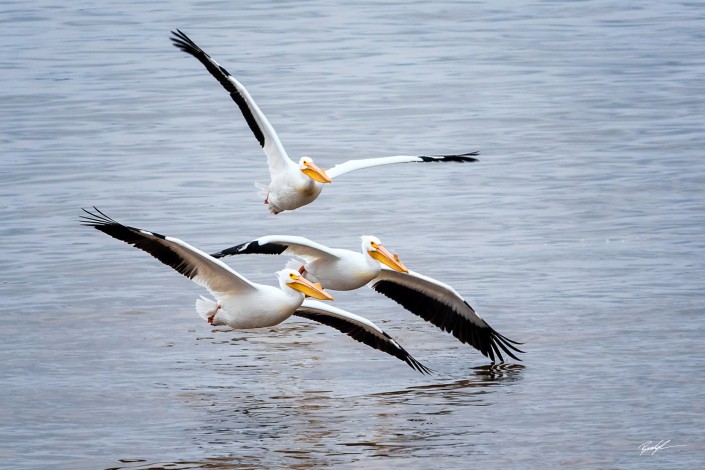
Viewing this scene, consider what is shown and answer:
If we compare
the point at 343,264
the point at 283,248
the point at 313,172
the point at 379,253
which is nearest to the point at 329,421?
the point at 283,248

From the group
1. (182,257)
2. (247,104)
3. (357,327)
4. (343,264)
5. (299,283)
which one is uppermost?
(247,104)

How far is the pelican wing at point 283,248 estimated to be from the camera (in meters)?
11.4

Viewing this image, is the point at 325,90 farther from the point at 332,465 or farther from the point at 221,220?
the point at 332,465

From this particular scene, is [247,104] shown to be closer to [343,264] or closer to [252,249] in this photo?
[343,264]

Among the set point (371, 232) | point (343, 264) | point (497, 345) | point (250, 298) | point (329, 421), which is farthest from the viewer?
point (371, 232)

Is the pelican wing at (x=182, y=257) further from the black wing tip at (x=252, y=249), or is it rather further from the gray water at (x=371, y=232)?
Answer: the gray water at (x=371, y=232)

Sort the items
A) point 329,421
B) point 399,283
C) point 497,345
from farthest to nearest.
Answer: point 399,283, point 497,345, point 329,421

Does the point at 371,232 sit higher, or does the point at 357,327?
the point at 357,327

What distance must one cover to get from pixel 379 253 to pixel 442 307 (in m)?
0.77

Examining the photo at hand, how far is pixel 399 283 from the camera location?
1299 cm

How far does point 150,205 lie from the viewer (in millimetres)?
17375

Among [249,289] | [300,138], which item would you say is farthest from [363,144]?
[249,289]

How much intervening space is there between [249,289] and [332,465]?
2000 millimetres

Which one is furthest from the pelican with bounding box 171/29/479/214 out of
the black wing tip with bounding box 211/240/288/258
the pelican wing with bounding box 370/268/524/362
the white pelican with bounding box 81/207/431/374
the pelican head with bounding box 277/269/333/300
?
the pelican head with bounding box 277/269/333/300
